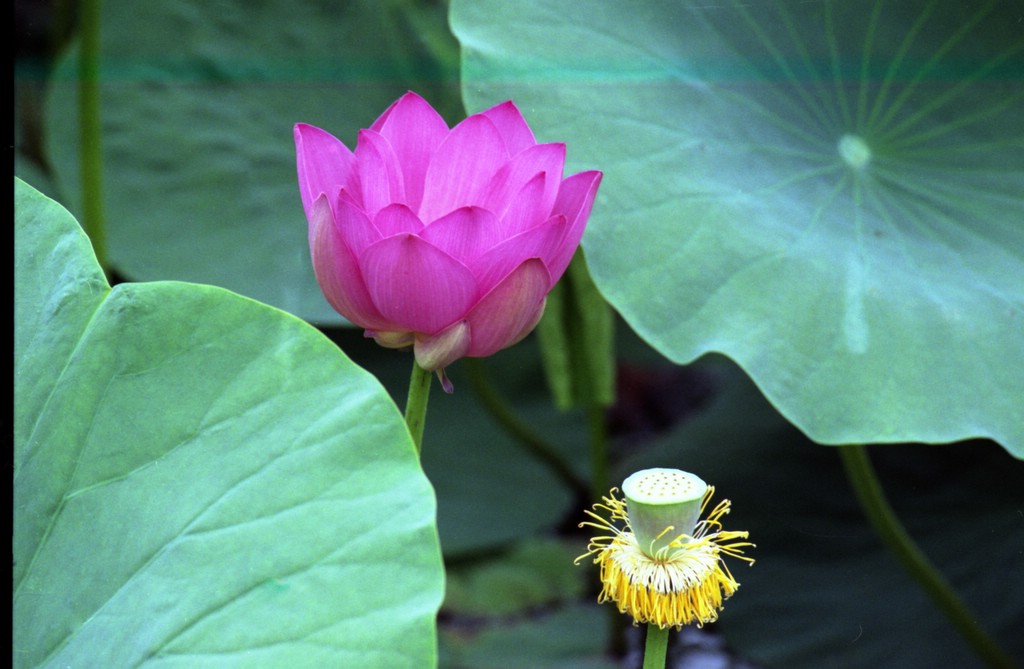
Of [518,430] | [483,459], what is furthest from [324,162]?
Result: [483,459]

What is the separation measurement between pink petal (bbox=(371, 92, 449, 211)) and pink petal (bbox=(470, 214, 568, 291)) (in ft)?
0.24

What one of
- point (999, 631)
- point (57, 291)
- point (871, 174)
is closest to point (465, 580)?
point (999, 631)

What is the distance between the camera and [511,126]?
48 cm

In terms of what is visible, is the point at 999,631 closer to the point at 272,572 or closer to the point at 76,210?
the point at 272,572

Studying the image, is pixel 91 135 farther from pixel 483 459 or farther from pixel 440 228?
pixel 483 459

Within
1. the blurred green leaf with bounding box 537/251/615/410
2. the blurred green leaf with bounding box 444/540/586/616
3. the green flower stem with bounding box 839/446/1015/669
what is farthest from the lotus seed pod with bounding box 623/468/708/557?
the blurred green leaf with bounding box 444/540/586/616

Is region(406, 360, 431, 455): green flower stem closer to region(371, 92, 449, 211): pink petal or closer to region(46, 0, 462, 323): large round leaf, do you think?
region(371, 92, 449, 211): pink petal

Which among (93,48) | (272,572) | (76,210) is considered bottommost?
(76,210)

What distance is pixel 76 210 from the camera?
3.93 ft

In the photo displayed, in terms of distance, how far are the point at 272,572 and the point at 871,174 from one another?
22.6 inches

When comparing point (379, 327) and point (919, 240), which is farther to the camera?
point (919, 240)

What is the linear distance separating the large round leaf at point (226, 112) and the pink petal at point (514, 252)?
26.1 inches

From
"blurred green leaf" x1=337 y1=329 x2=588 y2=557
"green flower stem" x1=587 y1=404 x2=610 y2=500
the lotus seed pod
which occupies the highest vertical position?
the lotus seed pod

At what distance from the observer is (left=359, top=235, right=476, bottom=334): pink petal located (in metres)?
0.40
